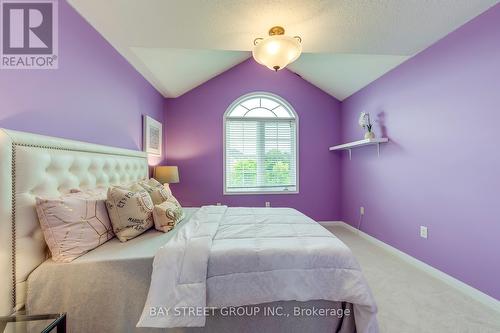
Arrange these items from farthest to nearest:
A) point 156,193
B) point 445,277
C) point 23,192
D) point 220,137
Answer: point 220,137
point 445,277
point 156,193
point 23,192

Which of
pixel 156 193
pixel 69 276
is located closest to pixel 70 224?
pixel 69 276

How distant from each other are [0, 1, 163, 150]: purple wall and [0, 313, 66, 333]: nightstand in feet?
3.26

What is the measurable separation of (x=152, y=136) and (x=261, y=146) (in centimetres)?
188

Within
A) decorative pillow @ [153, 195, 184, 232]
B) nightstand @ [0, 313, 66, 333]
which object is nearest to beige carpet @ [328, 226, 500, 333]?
decorative pillow @ [153, 195, 184, 232]

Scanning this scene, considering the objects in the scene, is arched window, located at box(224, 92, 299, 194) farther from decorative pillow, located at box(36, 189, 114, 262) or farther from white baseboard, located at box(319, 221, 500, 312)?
decorative pillow, located at box(36, 189, 114, 262)

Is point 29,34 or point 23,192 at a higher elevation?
point 29,34

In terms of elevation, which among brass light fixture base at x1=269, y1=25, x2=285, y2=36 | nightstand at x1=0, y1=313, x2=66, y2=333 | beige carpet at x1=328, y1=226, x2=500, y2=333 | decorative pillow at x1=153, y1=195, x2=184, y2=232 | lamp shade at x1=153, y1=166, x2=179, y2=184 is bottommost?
beige carpet at x1=328, y1=226, x2=500, y2=333

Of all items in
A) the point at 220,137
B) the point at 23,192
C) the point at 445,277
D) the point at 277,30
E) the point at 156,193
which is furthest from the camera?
the point at 220,137

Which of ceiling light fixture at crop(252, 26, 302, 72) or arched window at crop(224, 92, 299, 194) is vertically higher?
ceiling light fixture at crop(252, 26, 302, 72)

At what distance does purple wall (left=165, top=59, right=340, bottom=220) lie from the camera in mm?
3842

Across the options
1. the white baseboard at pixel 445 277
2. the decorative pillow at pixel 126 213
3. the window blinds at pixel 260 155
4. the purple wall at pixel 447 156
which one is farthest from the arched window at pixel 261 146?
the decorative pillow at pixel 126 213

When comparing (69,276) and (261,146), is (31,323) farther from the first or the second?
(261,146)

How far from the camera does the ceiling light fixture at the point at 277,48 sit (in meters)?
1.71

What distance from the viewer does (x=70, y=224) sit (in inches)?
48.6
